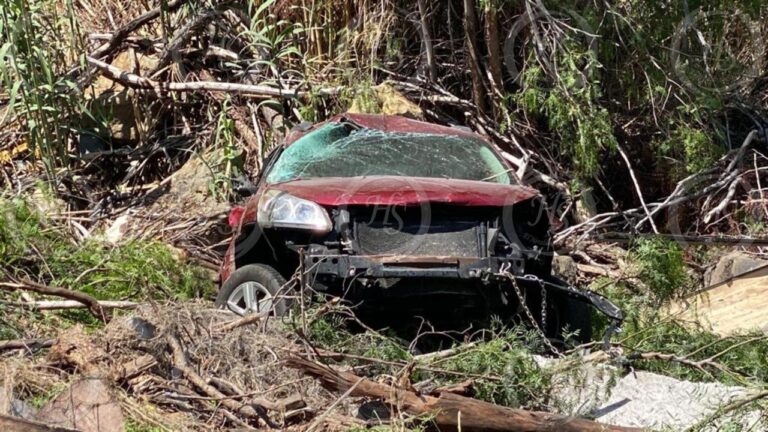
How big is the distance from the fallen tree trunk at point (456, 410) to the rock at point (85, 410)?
80 cm

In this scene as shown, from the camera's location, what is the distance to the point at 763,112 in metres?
12.8

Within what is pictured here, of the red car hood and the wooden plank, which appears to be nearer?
the red car hood

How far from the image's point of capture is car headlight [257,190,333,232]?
6574 millimetres

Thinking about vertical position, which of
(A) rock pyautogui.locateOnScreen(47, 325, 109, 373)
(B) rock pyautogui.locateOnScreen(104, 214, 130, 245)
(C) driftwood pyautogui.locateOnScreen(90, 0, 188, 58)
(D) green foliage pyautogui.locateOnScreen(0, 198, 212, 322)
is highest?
(C) driftwood pyautogui.locateOnScreen(90, 0, 188, 58)

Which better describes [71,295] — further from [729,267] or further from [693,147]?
[693,147]

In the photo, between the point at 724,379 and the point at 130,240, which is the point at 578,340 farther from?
the point at 130,240

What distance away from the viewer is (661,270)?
9297 mm

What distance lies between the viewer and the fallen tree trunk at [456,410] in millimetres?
5180

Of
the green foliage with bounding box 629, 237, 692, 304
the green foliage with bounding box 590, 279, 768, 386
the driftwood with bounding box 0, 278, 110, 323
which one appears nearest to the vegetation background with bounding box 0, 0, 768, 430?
the green foliage with bounding box 629, 237, 692, 304

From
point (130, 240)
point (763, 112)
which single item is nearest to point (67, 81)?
point (130, 240)

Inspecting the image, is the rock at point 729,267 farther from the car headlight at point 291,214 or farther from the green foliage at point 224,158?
the car headlight at point 291,214

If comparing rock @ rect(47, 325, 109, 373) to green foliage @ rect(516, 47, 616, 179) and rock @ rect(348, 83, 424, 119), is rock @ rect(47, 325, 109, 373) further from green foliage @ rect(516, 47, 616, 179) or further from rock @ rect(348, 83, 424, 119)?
green foliage @ rect(516, 47, 616, 179)

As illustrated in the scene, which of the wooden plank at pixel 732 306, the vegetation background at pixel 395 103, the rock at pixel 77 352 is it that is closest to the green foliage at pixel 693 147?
→ the vegetation background at pixel 395 103

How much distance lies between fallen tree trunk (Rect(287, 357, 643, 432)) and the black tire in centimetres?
126
